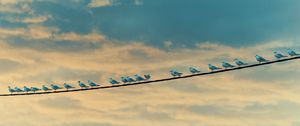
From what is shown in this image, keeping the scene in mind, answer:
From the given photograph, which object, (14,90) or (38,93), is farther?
(14,90)

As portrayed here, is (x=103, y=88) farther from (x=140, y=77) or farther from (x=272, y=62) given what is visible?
(x=272, y=62)

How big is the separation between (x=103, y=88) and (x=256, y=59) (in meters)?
23.1

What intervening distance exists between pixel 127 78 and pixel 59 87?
1796 cm

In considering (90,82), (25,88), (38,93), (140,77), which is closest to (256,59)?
(140,77)

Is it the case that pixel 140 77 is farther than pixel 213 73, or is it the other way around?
pixel 140 77

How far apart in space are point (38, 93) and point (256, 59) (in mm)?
40202

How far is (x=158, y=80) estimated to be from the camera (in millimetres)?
80625

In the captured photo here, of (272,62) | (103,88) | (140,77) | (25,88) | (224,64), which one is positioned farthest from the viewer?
(25,88)

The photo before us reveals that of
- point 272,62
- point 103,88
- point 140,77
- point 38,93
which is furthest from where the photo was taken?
point 38,93

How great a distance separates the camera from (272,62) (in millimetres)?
74125

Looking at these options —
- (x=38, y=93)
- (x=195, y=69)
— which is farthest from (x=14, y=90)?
(x=195, y=69)

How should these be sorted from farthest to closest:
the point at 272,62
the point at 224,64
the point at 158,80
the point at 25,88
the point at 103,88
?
the point at 25,88 < the point at 103,88 < the point at 224,64 < the point at 158,80 < the point at 272,62

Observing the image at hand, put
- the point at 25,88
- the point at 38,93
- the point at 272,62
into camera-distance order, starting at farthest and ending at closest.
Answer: the point at 25,88 → the point at 38,93 → the point at 272,62

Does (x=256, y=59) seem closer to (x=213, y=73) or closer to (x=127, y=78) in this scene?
(x=213, y=73)
